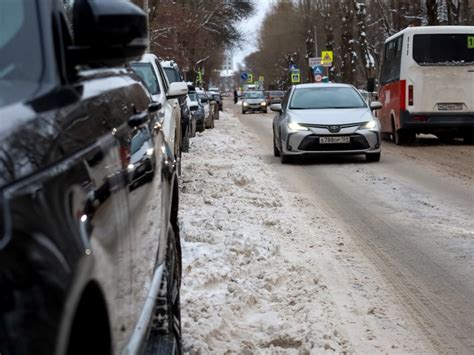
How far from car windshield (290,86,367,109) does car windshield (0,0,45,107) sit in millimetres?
12367

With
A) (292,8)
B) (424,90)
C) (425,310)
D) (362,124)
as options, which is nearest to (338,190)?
(362,124)

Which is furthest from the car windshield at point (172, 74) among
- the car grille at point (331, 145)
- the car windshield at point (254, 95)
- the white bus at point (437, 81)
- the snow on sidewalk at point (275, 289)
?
the car windshield at point (254, 95)

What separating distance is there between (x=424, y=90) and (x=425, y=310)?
1335 centimetres

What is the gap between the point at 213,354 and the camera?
3.86 m

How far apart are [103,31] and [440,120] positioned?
637 inches

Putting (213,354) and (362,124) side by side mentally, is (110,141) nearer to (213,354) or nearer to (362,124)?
(213,354)

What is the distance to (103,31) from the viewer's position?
1992 millimetres

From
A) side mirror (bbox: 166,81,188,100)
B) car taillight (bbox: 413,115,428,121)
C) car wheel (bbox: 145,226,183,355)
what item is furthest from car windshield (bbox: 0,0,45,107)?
car taillight (bbox: 413,115,428,121)

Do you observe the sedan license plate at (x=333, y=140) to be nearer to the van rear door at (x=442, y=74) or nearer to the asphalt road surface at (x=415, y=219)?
the asphalt road surface at (x=415, y=219)

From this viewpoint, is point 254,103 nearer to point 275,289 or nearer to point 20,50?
point 275,289

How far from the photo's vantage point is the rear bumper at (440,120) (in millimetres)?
17188

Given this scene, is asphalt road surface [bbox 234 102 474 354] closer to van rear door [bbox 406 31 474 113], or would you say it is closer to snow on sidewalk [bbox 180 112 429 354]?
snow on sidewalk [bbox 180 112 429 354]

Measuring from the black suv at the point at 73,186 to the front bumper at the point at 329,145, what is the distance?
10.6 m

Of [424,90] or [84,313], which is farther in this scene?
[424,90]
